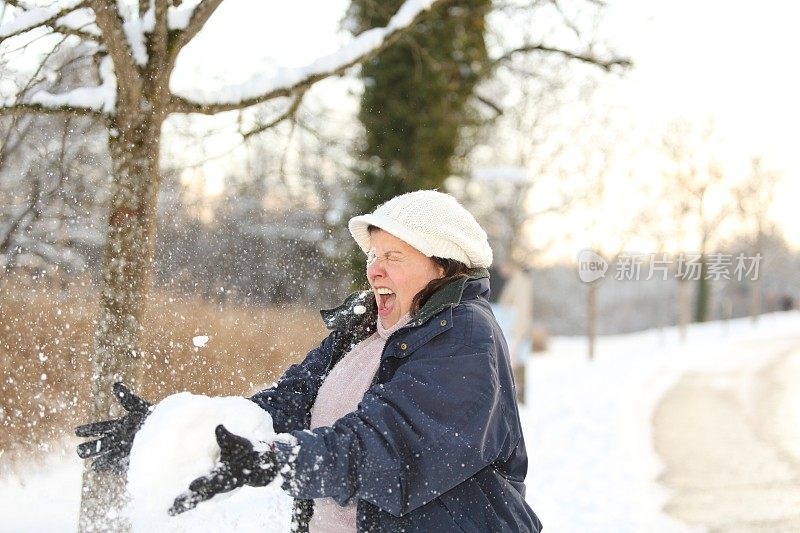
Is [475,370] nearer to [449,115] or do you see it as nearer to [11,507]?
[11,507]

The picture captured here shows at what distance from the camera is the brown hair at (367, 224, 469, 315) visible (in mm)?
2318

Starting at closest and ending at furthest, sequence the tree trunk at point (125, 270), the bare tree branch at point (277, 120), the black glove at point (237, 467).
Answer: the black glove at point (237, 467) < the tree trunk at point (125, 270) < the bare tree branch at point (277, 120)

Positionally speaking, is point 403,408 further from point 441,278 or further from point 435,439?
point 441,278

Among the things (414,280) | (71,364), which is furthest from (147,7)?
(414,280)

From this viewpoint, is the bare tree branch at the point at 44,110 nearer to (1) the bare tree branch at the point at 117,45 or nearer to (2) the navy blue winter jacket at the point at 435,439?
(1) the bare tree branch at the point at 117,45

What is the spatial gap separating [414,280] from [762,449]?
28.1ft

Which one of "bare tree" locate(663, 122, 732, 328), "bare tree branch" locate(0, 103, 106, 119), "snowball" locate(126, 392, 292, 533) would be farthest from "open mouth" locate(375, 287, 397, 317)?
"bare tree" locate(663, 122, 732, 328)

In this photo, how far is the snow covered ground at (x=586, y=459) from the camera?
5.37 meters

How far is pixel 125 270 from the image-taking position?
4.25 m

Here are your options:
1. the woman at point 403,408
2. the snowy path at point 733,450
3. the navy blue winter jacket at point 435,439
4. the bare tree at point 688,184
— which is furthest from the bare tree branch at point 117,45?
the bare tree at point 688,184

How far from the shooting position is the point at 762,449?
9.61 meters

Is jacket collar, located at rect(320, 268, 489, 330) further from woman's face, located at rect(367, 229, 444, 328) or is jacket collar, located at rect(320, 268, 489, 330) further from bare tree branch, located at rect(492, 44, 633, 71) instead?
bare tree branch, located at rect(492, 44, 633, 71)

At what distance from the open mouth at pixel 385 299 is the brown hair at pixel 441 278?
3.2 inches

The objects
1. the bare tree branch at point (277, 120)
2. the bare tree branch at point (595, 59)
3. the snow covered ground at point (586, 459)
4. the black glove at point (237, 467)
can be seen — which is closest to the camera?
the black glove at point (237, 467)
